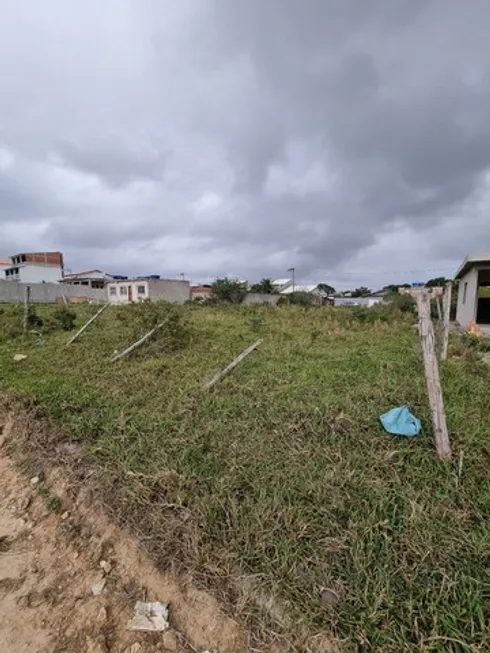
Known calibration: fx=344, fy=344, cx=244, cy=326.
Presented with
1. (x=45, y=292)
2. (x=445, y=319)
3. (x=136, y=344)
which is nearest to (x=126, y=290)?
(x=45, y=292)

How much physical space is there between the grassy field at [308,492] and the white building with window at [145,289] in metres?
26.0

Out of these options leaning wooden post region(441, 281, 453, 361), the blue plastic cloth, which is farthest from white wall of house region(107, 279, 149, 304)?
the blue plastic cloth

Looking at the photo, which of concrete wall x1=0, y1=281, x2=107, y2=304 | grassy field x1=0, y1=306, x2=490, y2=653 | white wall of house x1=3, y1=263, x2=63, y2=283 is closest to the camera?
grassy field x1=0, y1=306, x2=490, y2=653

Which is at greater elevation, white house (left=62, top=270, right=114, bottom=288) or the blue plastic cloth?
white house (left=62, top=270, right=114, bottom=288)

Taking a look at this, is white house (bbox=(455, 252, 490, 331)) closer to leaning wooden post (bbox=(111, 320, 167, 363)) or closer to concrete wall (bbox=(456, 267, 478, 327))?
concrete wall (bbox=(456, 267, 478, 327))

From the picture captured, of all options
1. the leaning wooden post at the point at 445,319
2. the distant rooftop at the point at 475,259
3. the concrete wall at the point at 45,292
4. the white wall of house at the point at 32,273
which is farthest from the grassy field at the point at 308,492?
the white wall of house at the point at 32,273

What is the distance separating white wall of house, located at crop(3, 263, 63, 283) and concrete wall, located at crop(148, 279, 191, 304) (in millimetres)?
14664

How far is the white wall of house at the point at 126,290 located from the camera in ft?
98.1

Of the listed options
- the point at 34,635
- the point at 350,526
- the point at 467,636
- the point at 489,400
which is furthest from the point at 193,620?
the point at 489,400

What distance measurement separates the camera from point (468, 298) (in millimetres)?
11039

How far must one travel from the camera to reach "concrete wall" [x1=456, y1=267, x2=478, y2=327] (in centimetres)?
1016

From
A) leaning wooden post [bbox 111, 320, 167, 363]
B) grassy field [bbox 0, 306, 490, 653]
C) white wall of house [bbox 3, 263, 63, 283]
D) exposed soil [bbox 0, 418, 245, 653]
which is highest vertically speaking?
white wall of house [bbox 3, 263, 63, 283]

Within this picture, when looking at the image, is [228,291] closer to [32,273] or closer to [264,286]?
[264,286]

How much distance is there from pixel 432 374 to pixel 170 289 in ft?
102
